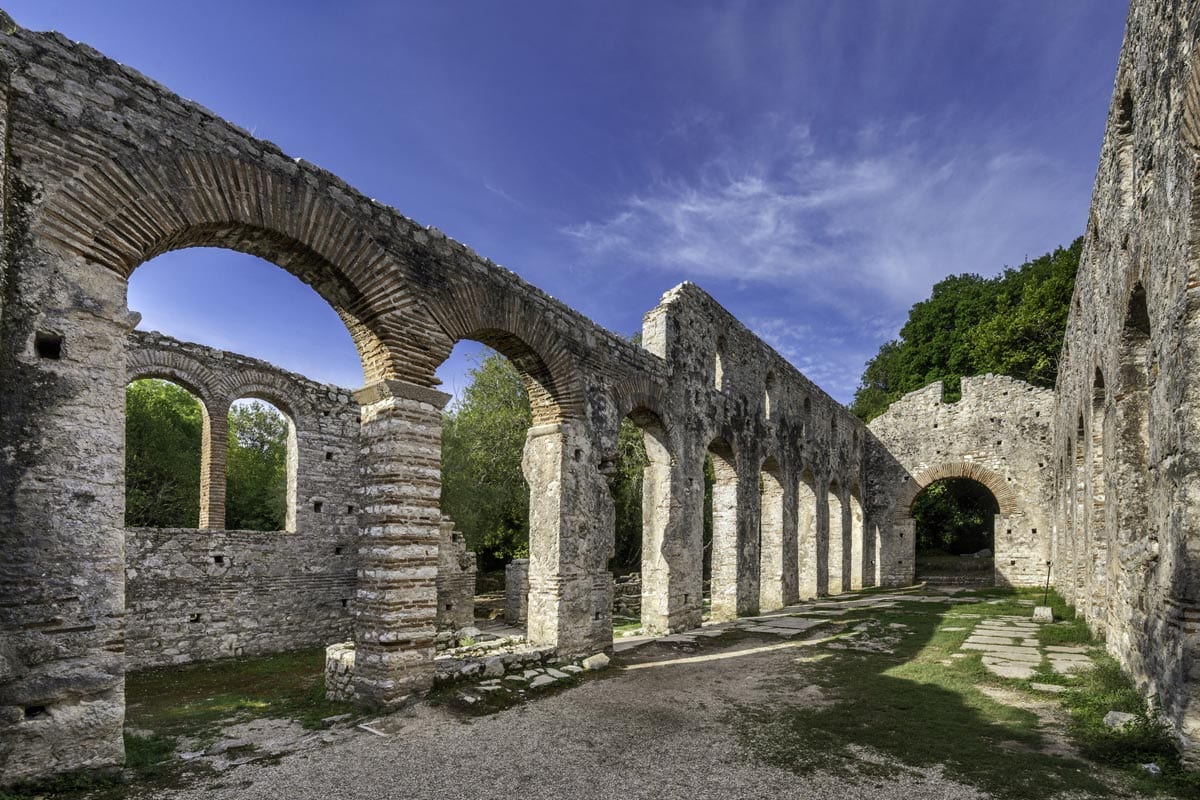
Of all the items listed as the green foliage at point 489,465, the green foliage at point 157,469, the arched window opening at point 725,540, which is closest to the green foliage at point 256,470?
the green foliage at point 157,469

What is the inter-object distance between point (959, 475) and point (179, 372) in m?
21.1

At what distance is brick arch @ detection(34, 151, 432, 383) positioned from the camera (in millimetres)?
4668

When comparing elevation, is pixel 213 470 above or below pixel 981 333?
below

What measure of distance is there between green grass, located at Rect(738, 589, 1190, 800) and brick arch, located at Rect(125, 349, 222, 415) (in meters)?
9.29

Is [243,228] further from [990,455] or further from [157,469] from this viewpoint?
[990,455]

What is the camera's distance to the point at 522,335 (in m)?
8.20

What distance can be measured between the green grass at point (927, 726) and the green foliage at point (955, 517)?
22520 millimetres

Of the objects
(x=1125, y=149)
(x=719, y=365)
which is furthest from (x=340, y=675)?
(x=1125, y=149)

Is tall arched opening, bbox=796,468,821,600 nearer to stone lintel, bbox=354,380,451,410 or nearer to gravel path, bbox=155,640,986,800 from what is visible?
gravel path, bbox=155,640,986,800

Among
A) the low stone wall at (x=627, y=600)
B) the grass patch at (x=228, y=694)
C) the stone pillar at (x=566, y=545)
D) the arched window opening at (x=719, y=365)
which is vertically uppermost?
the arched window opening at (x=719, y=365)

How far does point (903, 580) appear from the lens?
2202 centimetres

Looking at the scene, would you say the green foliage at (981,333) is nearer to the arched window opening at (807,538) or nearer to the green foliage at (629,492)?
the arched window opening at (807,538)

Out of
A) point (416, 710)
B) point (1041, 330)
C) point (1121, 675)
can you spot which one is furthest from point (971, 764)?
point (1041, 330)

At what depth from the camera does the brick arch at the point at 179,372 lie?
10281 mm
